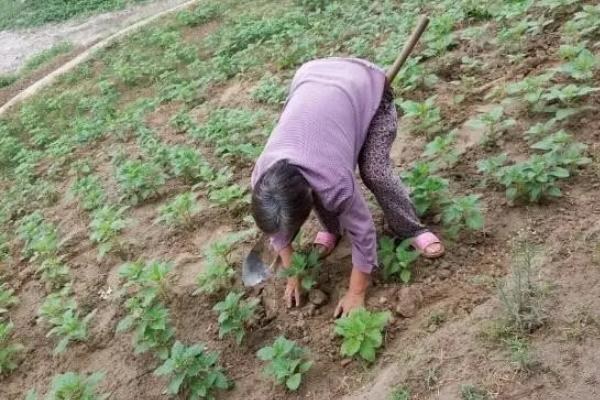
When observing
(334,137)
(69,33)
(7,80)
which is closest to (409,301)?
(334,137)

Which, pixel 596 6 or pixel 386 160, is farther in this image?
pixel 596 6

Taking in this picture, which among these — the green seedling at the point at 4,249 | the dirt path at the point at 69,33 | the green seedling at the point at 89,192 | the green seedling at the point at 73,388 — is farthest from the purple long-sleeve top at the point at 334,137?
the dirt path at the point at 69,33

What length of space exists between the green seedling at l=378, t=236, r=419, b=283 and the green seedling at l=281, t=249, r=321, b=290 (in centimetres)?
34

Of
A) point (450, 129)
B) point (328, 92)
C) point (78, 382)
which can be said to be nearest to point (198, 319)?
point (78, 382)

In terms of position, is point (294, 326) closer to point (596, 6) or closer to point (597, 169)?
point (597, 169)

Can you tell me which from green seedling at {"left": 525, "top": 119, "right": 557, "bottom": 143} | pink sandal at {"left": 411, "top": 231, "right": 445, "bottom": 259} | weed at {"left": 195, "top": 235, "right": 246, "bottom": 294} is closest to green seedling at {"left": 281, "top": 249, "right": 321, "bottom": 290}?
weed at {"left": 195, "top": 235, "right": 246, "bottom": 294}

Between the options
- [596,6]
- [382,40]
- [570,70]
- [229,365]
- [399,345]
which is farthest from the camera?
[382,40]

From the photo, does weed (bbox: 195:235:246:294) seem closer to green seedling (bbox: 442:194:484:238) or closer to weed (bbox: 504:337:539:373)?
green seedling (bbox: 442:194:484:238)

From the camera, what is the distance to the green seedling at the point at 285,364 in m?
2.65

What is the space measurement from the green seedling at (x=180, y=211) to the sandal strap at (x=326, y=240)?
1138 millimetres

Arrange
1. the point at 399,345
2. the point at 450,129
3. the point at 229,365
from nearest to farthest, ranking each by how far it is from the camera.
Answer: the point at 399,345
the point at 229,365
the point at 450,129

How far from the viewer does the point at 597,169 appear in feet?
10.3

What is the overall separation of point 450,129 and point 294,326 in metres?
1.78

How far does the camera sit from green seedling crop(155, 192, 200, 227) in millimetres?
4129
